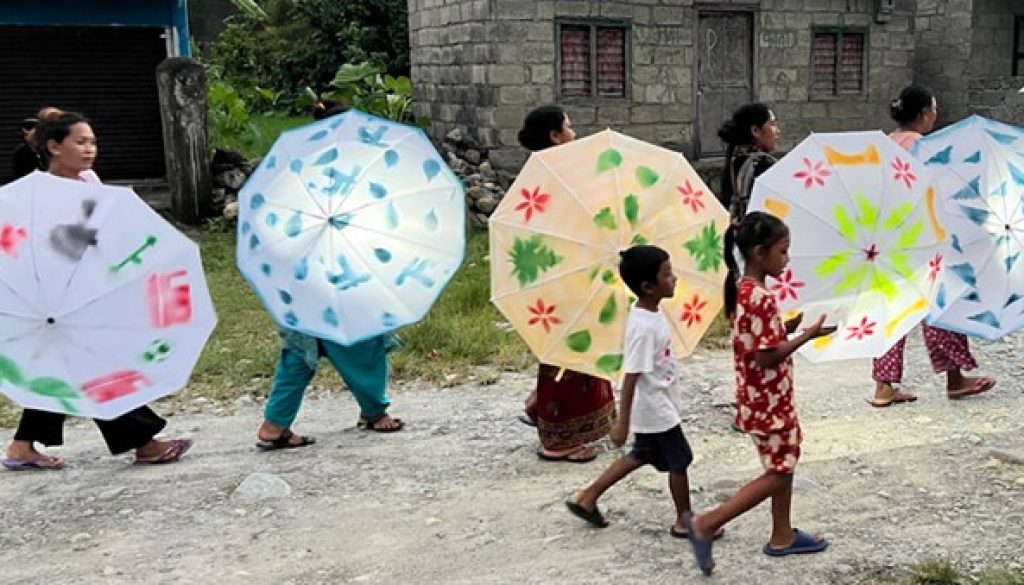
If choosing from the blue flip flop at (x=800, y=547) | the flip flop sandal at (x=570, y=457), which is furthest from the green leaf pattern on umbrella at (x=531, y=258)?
the blue flip flop at (x=800, y=547)

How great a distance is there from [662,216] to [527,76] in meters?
7.15

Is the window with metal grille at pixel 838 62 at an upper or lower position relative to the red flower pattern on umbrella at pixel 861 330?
upper

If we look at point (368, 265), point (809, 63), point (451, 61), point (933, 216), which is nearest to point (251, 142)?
point (451, 61)

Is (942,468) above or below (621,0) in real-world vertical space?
below

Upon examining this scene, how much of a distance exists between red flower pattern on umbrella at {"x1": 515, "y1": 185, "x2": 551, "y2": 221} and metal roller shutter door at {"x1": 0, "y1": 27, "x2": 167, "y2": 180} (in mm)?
8363

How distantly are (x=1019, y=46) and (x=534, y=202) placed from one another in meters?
13.1

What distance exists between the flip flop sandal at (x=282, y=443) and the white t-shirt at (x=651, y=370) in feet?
6.29

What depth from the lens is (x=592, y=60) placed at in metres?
11.0

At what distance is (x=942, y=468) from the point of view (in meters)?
4.30

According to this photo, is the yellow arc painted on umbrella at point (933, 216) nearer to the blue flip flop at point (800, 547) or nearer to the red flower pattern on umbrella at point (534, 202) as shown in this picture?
the blue flip flop at point (800, 547)

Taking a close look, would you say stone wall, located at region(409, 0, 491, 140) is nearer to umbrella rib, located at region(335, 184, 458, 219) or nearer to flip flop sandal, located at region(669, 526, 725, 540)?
umbrella rib, located at region(335, 184, 458, 219)

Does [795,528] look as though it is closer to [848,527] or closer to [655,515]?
[848,527]

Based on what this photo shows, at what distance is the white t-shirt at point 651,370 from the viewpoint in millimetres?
3426

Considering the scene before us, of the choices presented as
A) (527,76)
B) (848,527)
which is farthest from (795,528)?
(527,76)
